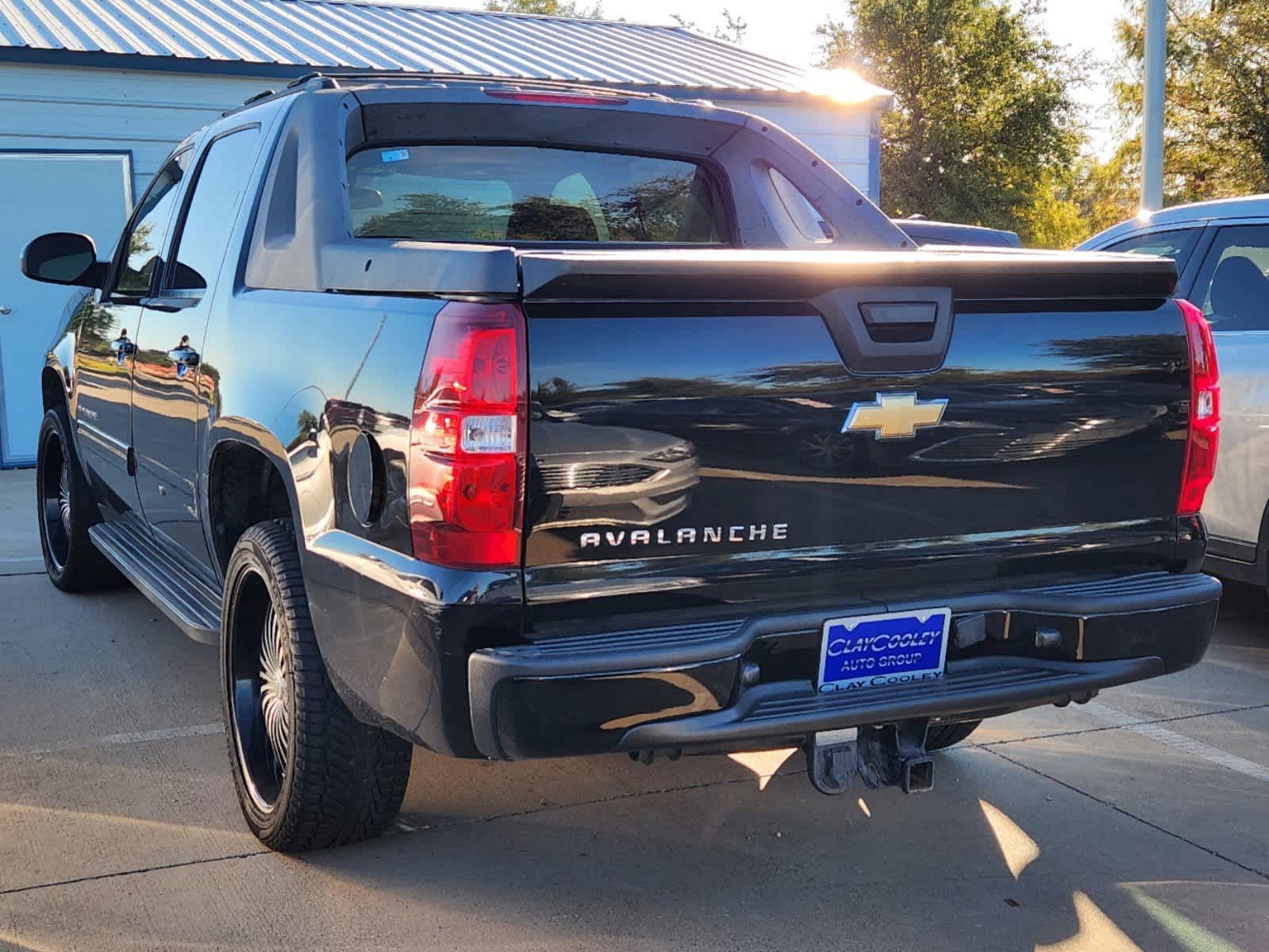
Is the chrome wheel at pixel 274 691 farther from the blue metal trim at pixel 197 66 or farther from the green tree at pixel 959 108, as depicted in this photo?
the green tree at pixel 959 108

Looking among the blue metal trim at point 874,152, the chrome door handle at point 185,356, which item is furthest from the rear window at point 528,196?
the blue metal trim at point 874,152

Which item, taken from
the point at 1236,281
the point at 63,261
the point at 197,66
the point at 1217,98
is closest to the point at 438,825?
the point at 63,261

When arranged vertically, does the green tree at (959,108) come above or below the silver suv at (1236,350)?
above

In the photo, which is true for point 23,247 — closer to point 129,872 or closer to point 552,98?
point 552,98

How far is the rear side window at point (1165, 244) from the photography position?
580 cm

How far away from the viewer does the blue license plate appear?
2887 mm

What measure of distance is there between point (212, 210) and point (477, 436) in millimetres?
2202

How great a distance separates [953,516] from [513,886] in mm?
1397

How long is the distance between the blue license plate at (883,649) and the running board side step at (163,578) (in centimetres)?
183

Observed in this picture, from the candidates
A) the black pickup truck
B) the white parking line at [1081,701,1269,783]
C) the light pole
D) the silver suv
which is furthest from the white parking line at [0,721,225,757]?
the light pole

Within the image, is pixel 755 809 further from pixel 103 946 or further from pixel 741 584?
pixel 103 946

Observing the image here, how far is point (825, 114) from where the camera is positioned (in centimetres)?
1427

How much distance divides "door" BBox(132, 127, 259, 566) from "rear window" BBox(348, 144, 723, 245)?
438 millimetres

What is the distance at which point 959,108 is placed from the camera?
38.3m
